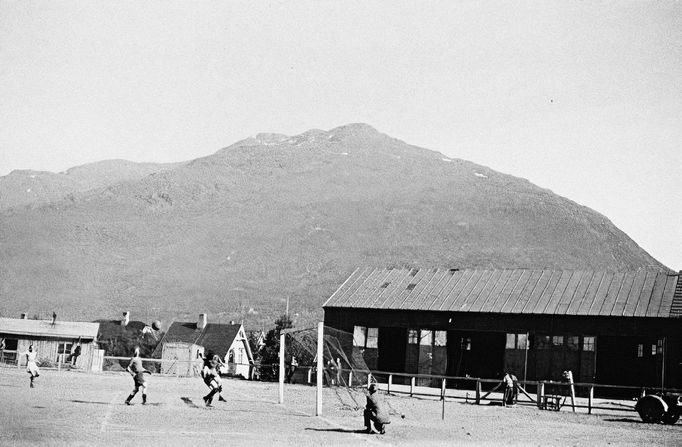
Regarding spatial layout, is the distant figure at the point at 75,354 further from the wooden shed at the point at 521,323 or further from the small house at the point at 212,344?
the wooden shed at the point at 521,323

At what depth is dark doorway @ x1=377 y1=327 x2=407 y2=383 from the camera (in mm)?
45844

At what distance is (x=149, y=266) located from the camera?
194 m

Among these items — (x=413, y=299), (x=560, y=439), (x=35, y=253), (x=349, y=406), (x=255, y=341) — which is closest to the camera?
(x=560, y=439)

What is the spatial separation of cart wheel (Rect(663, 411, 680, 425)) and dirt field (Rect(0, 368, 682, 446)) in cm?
21

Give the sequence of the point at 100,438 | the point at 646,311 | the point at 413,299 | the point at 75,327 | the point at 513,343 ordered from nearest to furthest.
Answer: the point at 100,438, the point at 646,311, the point at 513,343, the point at 413,299, the point at 75,327

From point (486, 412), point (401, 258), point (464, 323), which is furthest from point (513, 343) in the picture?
point (401, 258)

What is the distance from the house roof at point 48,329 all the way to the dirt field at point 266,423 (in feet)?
101

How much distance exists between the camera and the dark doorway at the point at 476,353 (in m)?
43.7

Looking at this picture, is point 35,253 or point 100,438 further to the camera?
point 35,253

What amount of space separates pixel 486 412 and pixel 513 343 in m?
13.6

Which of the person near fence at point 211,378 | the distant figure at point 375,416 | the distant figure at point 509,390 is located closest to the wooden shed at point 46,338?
the distant figure at point 509,390

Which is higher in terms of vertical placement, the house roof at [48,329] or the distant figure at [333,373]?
the house roof at [48,329]

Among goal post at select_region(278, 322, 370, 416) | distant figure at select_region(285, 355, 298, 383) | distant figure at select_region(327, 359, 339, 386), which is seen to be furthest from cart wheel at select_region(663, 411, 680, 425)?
distant figure at select_region(285, 355, 298, 383)

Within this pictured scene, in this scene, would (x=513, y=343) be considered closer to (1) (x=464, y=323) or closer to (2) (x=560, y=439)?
(1) (x=464, y=323)
